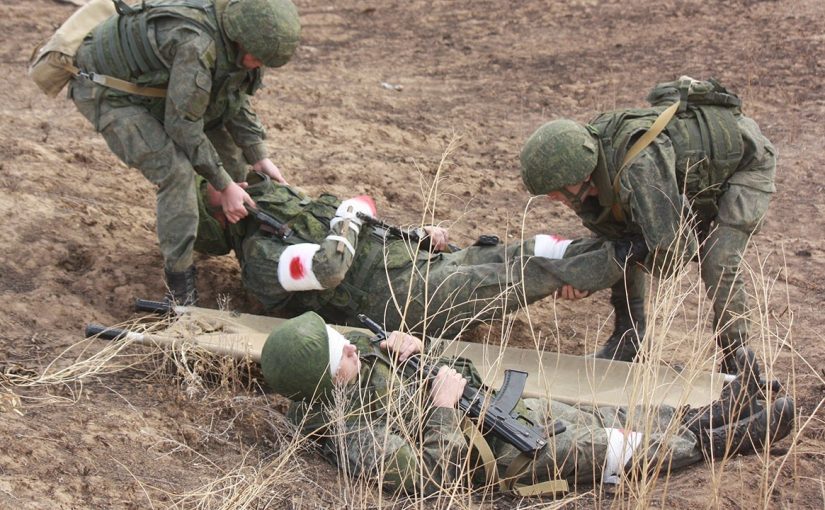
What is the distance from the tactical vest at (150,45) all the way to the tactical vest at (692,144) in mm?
1893

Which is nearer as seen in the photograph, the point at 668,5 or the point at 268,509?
the point at 268,509

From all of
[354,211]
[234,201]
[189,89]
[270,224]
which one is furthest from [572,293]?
[189,89]

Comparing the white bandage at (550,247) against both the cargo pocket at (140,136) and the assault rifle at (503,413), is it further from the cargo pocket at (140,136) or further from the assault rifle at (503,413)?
the cargo pocket at (140,136)

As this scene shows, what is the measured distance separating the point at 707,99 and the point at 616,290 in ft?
3.71

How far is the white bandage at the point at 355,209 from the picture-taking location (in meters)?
5.20

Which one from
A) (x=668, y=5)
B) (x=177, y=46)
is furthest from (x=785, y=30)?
(x=177, y=46)

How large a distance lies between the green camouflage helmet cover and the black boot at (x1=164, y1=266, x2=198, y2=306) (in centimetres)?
146

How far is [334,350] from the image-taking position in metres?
3.99

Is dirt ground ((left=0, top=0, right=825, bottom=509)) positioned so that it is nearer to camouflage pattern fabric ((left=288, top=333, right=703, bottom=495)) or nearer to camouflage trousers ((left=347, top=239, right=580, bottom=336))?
camouflage pattern fabric ((left=288, top=333, right=703, bottom=495))

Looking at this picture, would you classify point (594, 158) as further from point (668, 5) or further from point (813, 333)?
point (668, 5)

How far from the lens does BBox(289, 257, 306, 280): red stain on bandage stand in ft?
16.4

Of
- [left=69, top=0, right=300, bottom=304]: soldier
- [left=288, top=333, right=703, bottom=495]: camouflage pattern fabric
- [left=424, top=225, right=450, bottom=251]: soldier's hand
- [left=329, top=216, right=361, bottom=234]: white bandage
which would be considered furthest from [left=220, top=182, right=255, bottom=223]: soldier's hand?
[left=288, top=333, right=703, bottom=495]: camouflage pattern fabric

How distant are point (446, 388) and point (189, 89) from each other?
205 cm

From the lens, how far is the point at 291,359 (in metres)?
3.94
